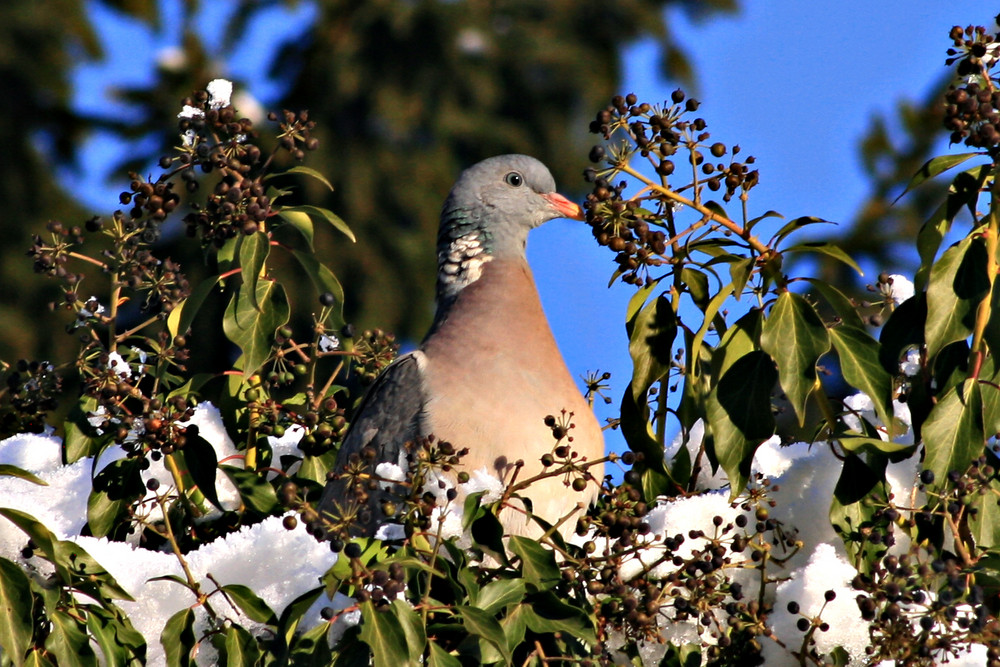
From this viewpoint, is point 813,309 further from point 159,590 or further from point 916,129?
point 916,129

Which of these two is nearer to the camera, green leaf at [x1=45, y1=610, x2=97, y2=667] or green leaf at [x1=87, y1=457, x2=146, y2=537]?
green leaf at [x1=45, y1=610, x2=97, y2=667]

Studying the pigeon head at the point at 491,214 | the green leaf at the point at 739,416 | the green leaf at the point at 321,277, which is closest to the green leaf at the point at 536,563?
the green leaf at the point at 739,416

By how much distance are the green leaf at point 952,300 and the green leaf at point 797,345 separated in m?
0.14

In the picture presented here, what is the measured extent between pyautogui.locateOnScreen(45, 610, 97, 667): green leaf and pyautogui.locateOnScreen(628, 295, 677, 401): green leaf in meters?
0.91

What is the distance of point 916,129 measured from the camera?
288 inches

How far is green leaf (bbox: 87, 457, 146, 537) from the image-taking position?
1935 mm

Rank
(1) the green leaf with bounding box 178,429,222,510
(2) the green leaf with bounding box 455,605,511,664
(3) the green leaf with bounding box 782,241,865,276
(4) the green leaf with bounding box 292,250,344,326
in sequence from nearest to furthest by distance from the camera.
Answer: (2) the green leaf with bounding box 455,605,511,664 < (3) the green leaf with bounding box 782,241,865,276 < (1) the green leaf with bounding box 178,429,222,510 < (4) the green leaf with bounding box 292,250,344,326

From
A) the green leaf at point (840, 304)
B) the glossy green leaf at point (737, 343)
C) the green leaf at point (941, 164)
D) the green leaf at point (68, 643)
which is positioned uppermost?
the green leaf at point (941, 164)

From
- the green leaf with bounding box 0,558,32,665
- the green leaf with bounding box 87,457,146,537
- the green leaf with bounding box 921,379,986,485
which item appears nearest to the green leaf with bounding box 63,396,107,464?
the green leaf with bounding box 87,457,146,537

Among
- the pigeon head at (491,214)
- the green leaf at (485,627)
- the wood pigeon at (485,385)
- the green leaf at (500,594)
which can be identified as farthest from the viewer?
the pigeon head at (491,214)

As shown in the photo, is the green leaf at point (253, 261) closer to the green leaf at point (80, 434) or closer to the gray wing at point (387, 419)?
the green leaf at point (80, 434)

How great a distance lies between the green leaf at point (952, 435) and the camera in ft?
5.38

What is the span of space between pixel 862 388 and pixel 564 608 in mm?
544

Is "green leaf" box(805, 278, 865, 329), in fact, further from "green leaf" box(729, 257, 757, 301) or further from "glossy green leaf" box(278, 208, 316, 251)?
"glossy green leaf" box(278, 208, 316, 251)
